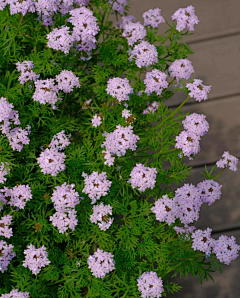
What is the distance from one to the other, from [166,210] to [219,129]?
1.32 metres

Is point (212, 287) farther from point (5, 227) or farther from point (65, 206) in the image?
point (5, 227)

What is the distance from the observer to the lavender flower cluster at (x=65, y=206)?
193 cm

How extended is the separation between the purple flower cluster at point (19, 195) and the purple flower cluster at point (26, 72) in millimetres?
499

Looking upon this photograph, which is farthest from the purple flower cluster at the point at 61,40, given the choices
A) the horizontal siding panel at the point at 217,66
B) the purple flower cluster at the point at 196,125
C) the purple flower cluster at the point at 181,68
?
the horizontal siding panel at the point at 217,66

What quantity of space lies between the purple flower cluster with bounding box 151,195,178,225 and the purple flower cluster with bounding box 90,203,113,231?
0.21m

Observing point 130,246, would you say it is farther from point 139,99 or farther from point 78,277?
point 139,99

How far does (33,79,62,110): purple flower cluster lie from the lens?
1984 millimetres

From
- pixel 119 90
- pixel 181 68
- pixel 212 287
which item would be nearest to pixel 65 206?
pixel 119 90

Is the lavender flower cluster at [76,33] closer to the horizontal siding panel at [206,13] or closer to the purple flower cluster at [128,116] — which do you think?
the purple flower cluster at [128,116]

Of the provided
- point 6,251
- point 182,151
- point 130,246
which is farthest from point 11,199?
point 182,151

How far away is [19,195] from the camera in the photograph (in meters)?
2.04

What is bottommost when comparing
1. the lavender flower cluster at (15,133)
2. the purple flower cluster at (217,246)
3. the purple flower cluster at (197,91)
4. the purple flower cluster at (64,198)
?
the purple flower cluster at (217,246)

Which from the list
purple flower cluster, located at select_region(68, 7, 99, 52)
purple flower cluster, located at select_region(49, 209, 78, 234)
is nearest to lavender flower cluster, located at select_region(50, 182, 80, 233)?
purple flower cluster, located at select_region(49, 209, 78, 234)

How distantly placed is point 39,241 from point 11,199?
0.26 meters
